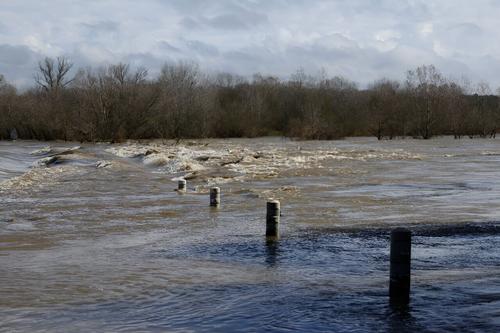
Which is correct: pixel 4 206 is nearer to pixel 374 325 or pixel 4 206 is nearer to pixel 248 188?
pixel 248 188

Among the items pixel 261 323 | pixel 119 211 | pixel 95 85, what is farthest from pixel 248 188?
pixel 95 85

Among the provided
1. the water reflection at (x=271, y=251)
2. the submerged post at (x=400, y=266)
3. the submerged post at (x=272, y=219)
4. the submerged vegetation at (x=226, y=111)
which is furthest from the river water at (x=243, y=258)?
the submerged vegetation at (x=226, y=111)

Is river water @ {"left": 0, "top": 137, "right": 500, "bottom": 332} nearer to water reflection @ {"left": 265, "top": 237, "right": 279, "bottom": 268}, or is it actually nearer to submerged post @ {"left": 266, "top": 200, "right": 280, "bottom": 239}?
water reflection @ {"left": 265, "top": 237, "right": 279, "bottom": 268}

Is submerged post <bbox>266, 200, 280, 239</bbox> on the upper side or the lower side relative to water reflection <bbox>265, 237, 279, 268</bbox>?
upper

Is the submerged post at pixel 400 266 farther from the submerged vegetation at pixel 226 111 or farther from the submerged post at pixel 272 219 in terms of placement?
the submerged vegetation at pixel 226 111

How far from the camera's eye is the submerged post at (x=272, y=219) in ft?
47.8

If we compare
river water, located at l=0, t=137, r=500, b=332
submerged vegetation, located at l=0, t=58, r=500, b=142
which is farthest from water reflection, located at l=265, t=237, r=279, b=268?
submerged vegetation, located at l=0, t=58, r=500, b=142

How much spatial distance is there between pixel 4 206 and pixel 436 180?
736 inches

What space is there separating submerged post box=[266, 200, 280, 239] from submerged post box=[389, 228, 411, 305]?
5.00 m

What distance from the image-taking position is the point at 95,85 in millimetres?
79188

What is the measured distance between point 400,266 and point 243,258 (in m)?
4.23

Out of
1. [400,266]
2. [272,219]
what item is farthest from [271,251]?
[400,266]

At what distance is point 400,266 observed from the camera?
966 centimetres

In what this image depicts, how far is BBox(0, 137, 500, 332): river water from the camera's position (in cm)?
909
